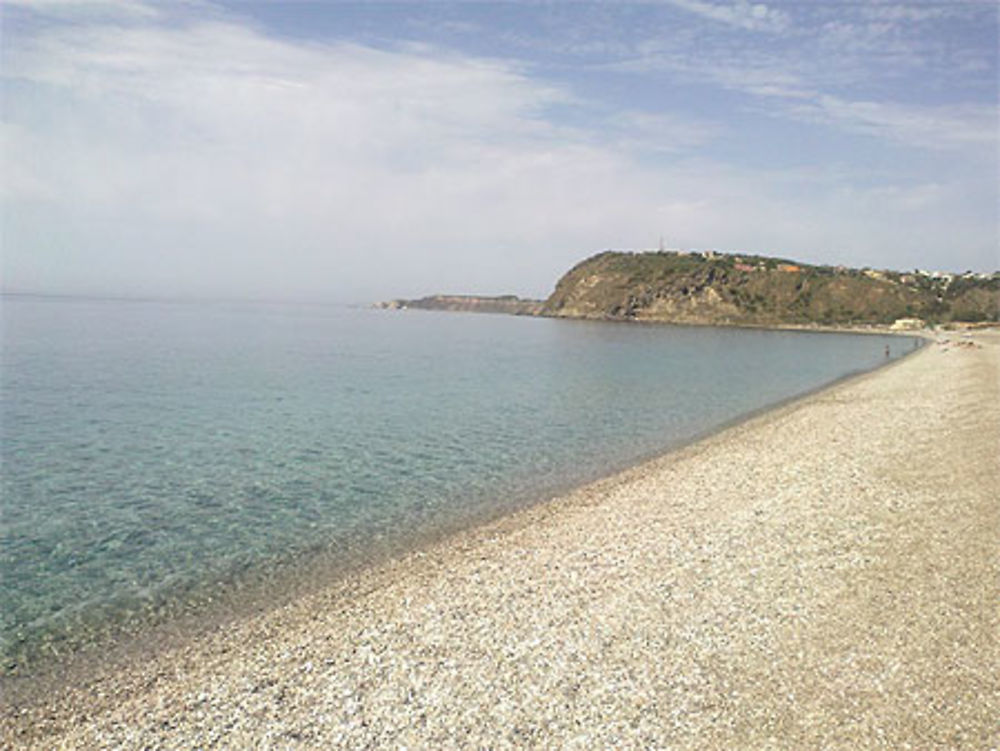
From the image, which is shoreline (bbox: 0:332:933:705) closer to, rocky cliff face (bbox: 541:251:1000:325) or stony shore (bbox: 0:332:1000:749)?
stony shore (bbox: 0:332:1000:749)

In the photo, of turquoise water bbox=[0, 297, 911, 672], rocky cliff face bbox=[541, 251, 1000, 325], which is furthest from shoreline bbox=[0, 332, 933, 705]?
rocky cliff face bbox=[541, 251, 1000, 325]

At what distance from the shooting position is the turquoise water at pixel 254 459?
1192 centimetres

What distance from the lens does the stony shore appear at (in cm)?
699

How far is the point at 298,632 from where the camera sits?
950 cm

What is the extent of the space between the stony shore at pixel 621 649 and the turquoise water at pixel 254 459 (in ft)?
8.12

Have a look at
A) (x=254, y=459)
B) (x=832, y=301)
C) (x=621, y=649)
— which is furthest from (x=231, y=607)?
(x=832, y=301)

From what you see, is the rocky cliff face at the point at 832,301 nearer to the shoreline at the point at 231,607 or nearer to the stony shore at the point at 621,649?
the stony shore at the point at 621,649

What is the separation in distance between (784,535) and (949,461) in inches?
365

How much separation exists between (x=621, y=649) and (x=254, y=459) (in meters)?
15.7

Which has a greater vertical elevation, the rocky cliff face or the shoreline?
the rocky cliff face

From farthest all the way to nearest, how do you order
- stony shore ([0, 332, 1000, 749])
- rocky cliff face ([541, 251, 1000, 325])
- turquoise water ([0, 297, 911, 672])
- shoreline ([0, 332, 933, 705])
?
1. rocky cliff face ([541, 251, 1000, 325])
2. turquoise water ([0, 297, 911, 672])
3. shoreline ([0, 332, 933, 705])
4. stony shore ([0, 332, 1000, 749])

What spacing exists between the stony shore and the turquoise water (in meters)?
2.47

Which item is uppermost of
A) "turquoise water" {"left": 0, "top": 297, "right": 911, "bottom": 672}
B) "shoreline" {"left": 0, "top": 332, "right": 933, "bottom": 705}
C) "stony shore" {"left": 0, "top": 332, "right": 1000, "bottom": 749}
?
"stony shore" {"left": 0, "top": 332, "right": 1000, "bottom": 749}

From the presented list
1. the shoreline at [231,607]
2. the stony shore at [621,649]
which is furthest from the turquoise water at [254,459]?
the stony shore at [621,649]
